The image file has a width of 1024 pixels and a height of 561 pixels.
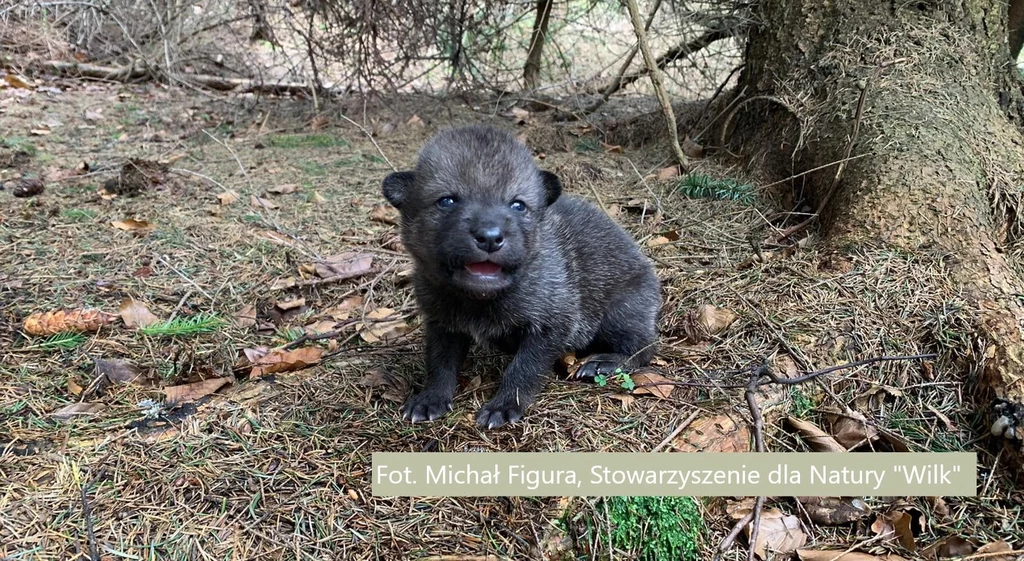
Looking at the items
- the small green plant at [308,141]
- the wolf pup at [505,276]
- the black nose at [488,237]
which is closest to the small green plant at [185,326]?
the wolf pup at [505,276]

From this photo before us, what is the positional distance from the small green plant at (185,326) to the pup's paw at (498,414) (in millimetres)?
1916

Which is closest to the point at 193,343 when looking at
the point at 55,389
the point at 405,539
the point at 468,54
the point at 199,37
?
the point at 55,389

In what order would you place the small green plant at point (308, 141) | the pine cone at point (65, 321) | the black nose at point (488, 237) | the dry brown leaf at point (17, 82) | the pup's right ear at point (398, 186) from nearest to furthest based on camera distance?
the black nose at point (488, 237) < the pup's right ear at point (398, 186) < the pine cone at point (65, 321) < the small green plant at point (308, 141) < the dry brown leaf at point (17, 82)

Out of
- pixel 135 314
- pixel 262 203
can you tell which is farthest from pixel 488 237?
pixel 262 203

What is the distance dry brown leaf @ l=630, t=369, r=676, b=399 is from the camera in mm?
3068

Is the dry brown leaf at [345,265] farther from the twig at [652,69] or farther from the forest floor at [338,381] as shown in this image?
the twig at [652,69]

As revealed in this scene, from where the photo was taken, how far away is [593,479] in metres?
2.55

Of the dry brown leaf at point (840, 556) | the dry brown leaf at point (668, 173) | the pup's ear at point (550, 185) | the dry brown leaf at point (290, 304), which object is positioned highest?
the dry brown leaf at point (668, 173)

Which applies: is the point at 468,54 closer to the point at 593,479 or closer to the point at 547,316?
the point at 547,316

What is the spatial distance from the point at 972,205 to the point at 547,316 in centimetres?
285

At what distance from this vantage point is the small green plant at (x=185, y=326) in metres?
3.72

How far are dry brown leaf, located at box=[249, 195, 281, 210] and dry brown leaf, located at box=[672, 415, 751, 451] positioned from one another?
14.8ft

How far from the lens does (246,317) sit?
4102mm

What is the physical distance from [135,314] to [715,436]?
3531 millimetres
